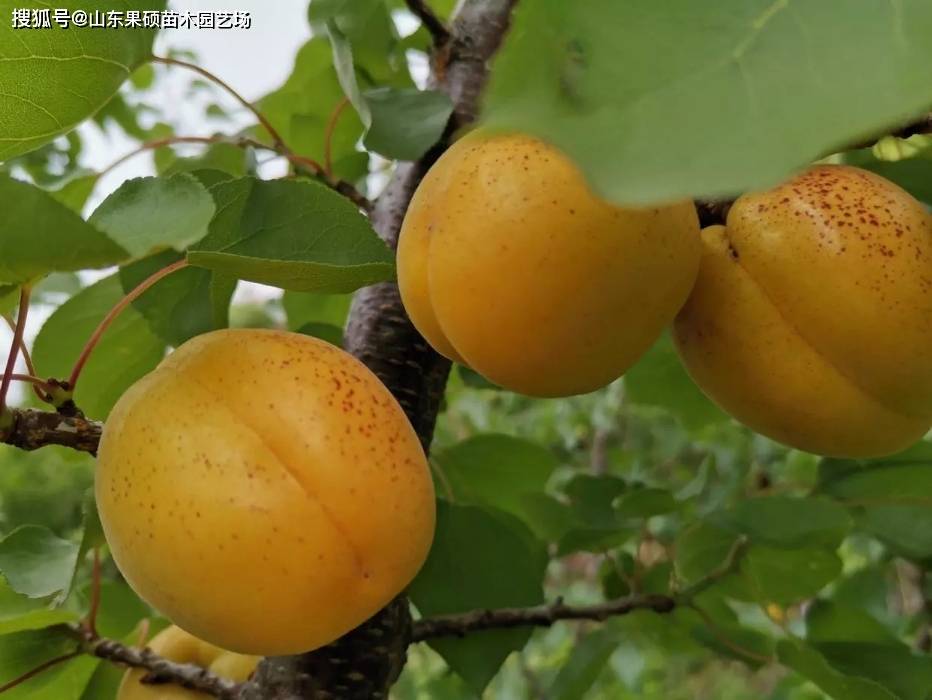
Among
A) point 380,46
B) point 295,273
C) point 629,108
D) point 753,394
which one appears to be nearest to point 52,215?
point 295,273

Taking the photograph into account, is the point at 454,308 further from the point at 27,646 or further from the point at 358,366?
the point at 27,646

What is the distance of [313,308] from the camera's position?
991 mm

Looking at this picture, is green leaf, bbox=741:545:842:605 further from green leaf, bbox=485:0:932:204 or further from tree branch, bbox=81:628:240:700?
green leaf, bbox=485:0:932:204

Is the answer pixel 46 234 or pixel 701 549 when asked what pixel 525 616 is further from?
pixel 46 234

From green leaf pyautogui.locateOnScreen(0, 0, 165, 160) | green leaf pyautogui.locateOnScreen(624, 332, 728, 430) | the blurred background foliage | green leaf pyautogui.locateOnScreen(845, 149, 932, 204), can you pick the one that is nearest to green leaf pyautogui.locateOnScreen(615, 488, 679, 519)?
the blurred background foliage

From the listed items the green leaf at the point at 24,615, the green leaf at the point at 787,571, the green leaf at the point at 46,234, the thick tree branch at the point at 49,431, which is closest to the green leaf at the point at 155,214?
the green leaf at the point at 46,234

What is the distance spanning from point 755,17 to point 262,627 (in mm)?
345

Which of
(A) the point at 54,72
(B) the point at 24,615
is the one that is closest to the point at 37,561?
(B) the point at 24,615

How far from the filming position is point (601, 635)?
88cm

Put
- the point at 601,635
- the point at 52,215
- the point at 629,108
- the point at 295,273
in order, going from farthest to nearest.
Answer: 1. the point at 601,635
2. the point at 295,273
3. the point at 52,215
4. the point at 629,108

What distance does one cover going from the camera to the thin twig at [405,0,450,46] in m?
0.77

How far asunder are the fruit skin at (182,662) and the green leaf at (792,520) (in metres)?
0.41

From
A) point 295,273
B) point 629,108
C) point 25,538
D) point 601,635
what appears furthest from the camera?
point 601,635

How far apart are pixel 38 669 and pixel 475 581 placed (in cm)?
36
